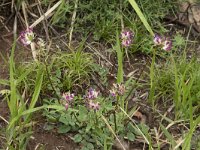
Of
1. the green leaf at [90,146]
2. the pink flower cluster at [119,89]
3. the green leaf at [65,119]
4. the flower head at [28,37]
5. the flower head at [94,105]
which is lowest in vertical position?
the green leaf at [90,146]

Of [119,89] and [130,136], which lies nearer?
[119,89]

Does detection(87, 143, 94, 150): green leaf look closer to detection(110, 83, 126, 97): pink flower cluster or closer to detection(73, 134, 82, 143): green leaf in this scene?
detection(73, 134, 82, 143): green leaf

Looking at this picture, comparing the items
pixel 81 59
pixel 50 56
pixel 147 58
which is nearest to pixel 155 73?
pixel 147 58

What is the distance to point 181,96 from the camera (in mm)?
2291

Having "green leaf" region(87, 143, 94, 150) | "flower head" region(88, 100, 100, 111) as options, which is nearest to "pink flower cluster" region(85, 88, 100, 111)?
"flower head" region(88, 100, 100, 111)

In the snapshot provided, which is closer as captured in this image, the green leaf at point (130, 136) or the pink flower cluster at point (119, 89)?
the pink flower cluster at point (119, 89)

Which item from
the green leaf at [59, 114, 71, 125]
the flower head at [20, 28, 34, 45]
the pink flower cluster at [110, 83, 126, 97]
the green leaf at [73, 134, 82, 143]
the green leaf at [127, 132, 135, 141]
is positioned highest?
the flower head at [20, 28, 34, 45]

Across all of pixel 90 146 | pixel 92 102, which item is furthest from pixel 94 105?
pixel 90 146

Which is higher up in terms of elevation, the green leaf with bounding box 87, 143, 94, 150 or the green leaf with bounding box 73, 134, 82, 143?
the green leaf with bounding box 73, 134, 82, 143

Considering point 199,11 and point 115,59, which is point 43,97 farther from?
point 199,11

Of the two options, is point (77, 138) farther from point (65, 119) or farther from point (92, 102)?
point (92, 102)

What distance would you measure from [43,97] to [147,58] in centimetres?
60

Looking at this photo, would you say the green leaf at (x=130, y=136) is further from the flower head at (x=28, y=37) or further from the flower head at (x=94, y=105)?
the flower head at (x=28, y=37)

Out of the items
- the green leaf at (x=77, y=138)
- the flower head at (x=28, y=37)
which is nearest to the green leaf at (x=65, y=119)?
the green leaf at (x=77, y=138)
